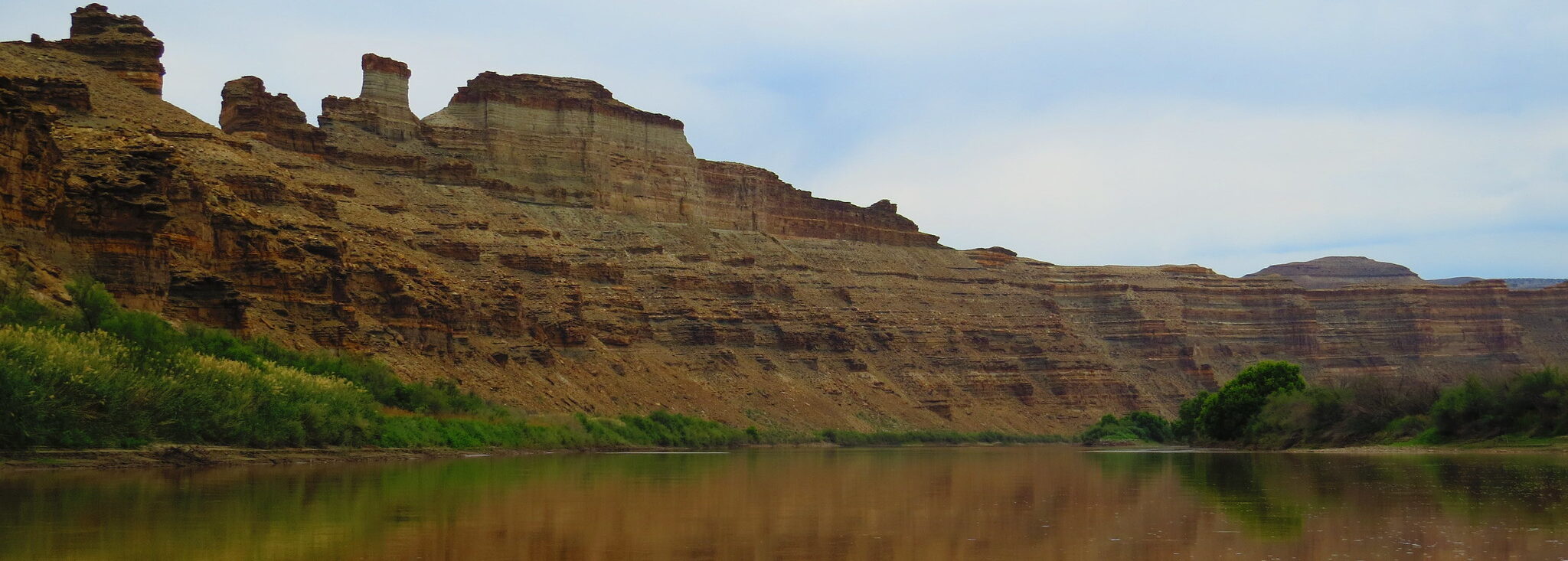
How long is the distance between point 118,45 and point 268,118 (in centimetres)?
1564

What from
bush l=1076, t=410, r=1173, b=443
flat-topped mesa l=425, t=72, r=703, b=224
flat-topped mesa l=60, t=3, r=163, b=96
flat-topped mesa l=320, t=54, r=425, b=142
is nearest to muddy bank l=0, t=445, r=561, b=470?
flat-topped mesa l=60, t=3, r=163, b=96

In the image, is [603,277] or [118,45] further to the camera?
[603,277]

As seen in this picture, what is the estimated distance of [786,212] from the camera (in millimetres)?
133500

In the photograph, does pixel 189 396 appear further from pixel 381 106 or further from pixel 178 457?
pixel 381 106

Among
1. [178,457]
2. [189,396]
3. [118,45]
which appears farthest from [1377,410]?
[118,45]

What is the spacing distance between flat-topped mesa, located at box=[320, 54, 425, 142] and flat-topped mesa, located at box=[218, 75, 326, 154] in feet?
24.1

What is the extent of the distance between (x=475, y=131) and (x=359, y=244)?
1503 inches

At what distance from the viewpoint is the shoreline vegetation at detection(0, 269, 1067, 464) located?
3177cm

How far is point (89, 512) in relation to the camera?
810 inches

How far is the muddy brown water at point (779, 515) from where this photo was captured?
17172 mm

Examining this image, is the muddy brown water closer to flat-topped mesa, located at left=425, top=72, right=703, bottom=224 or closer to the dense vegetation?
the dense vegetation

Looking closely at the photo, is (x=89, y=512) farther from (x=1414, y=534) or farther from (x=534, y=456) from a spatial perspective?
(x=534, y=456)

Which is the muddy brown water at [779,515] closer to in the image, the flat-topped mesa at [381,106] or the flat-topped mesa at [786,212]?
the flat-topped mesa at [381,106]

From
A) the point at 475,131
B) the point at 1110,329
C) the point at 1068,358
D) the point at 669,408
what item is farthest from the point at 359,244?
the point at 1110,329
